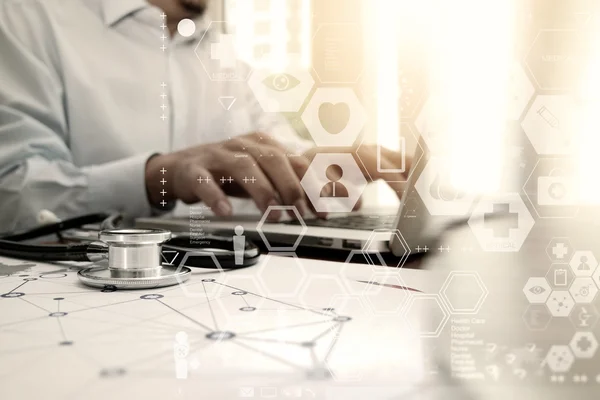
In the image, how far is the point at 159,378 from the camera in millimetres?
168

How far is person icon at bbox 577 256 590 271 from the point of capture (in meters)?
0.31

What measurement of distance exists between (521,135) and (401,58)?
0.21 meters

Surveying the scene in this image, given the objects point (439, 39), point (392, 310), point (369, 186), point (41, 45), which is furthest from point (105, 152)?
point (392, 310)

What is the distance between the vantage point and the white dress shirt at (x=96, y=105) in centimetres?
77

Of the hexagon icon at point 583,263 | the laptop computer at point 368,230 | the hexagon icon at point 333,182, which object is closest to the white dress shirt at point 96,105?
the hexagon icon at point 333,182

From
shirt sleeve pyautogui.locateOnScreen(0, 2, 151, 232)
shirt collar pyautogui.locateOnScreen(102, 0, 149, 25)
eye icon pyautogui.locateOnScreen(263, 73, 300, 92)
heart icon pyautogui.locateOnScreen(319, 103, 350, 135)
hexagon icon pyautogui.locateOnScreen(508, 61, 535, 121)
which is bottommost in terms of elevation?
shirt sleeve pyautogui.locateOnScreen(0, 2, 151, 232)

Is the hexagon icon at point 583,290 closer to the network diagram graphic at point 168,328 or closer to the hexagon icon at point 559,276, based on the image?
the hexagon icon at point 559,276

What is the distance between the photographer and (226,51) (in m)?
0.70

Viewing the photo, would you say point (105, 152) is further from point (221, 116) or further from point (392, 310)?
point (392, 310)
